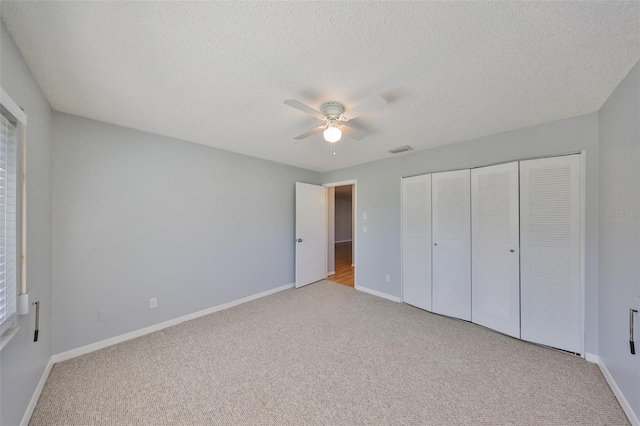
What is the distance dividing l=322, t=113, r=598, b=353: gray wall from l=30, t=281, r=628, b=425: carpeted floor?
83 cm

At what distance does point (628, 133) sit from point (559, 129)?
0.77 metres

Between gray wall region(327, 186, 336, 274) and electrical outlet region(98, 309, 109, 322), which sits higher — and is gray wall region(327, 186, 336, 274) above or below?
above

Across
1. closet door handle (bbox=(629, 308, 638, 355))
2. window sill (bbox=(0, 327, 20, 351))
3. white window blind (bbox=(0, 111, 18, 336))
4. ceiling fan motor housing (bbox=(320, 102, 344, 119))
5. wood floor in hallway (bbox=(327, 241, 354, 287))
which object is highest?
ceiling fan motor housing (bbox=(320, 102, 344, 119))

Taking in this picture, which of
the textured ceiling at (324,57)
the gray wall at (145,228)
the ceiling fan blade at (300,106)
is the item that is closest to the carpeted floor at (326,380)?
the gray wall at (145,228)

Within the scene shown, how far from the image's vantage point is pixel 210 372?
1987 millimetres

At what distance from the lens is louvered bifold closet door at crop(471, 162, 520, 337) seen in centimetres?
254

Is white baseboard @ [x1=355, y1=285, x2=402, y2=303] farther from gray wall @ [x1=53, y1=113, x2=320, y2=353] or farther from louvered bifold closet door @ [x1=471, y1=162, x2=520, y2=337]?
gray wall @ [x1=53, y1=113, x2=320, y2=353]

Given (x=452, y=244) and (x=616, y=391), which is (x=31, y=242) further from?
(x=616, y=391)

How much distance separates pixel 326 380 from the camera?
190cm

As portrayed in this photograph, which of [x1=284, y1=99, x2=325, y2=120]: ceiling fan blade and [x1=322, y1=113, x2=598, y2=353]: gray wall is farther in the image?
[x1=322, y1=113, x2=598, y2=353]: gray wall

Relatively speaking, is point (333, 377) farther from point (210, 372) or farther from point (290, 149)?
point (290, 149)

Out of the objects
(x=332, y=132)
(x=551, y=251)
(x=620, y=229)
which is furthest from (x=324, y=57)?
(x=551, y=251)

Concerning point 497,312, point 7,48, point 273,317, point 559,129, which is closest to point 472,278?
point 497,312

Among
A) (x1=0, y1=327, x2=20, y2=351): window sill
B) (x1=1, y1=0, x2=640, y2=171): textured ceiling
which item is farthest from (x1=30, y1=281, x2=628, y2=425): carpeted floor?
(x1=1, y1=0, x2=640, y2=171): textured ceiling
